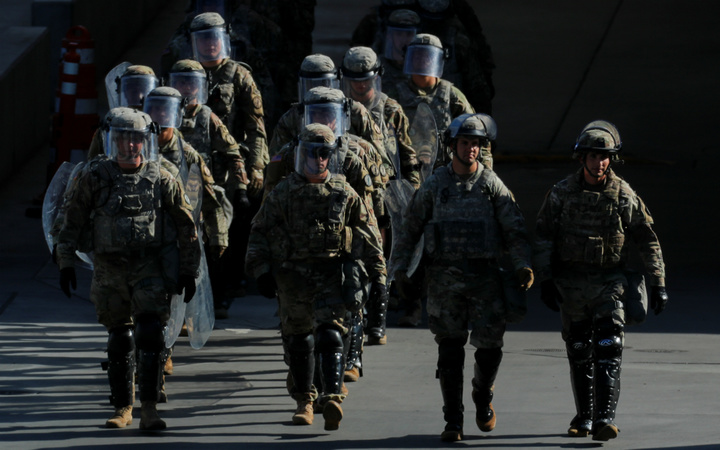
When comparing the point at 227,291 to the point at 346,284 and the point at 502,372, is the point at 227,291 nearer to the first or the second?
the point at 502,372

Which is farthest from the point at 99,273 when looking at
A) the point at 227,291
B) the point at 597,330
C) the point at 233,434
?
the point at 227,291

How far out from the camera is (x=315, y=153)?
9945mm

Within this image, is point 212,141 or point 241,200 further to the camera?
point 241,200

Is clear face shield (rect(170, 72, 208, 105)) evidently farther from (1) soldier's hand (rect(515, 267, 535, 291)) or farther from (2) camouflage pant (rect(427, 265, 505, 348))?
(1) soldier's hand (rect(515, 267, 535, 291))

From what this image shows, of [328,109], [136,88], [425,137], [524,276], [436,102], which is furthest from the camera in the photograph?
[436,102]

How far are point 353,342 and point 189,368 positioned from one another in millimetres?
1340

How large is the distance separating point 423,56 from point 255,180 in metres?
1.65

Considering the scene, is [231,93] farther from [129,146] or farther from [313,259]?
[313,259]

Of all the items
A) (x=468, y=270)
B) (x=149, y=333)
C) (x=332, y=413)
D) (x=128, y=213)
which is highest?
(x=128, y=213)

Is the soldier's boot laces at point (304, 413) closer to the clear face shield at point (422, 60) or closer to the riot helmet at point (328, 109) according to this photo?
the riot helmet at point (328, 109)

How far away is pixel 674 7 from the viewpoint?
27.4 metres

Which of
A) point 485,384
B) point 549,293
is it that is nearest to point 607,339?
point 549,293

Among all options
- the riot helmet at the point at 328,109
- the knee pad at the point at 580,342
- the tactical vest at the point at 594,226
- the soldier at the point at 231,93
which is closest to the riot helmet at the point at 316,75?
the riot helmet at the point at 328,109

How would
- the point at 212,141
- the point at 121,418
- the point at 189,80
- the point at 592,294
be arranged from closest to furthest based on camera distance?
the point at 592,294
the point at 121,418
the point at 189,80
the point at 212,141
